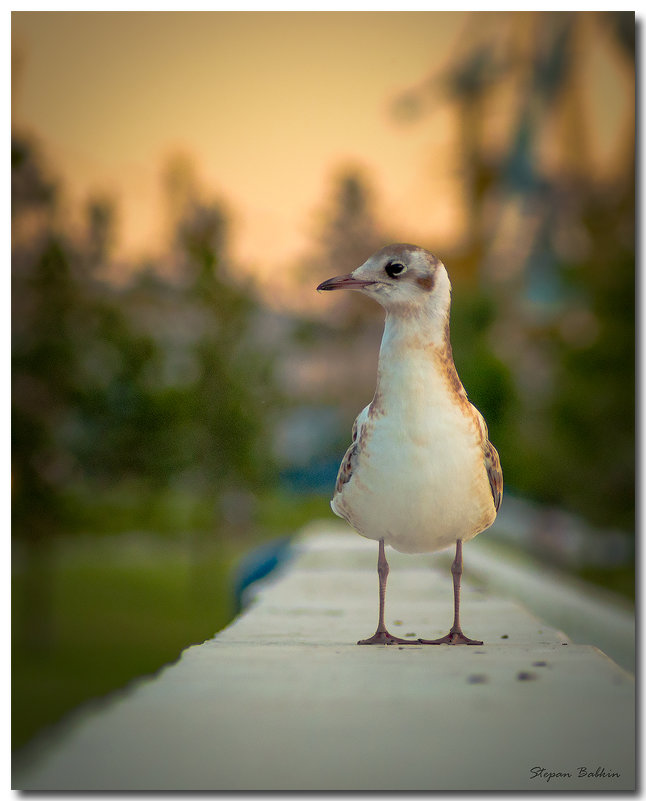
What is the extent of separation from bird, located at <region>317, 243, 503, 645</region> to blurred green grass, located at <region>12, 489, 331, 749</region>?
225 cm

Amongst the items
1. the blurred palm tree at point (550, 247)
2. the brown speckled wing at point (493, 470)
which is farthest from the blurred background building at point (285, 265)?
the brown speckled wing at point (493, 470)

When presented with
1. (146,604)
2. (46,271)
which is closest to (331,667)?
(46,271)

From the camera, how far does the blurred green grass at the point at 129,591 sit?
430 cm

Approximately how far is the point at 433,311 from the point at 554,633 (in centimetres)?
79

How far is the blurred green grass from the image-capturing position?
430 cm

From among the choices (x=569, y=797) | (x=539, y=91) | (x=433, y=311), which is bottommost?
(x=569, y=797)

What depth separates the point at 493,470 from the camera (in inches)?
78.5

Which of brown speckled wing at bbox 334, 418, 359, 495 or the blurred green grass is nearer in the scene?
brown speckled wing at bbox 334, 418, 359, 495

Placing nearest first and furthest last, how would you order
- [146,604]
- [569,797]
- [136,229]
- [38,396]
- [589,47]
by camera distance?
[569,797] < [589,47] < [38,396] < [136,229] < [146,604]

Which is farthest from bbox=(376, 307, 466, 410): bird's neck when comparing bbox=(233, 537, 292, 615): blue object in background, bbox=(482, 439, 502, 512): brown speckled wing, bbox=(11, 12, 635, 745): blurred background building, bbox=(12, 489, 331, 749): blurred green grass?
bbox=(12, 489, 331, 749): blurred green grass

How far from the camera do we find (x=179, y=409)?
4.25 metres

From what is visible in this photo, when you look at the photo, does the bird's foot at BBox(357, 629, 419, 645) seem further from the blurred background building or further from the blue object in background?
the blue object in background
